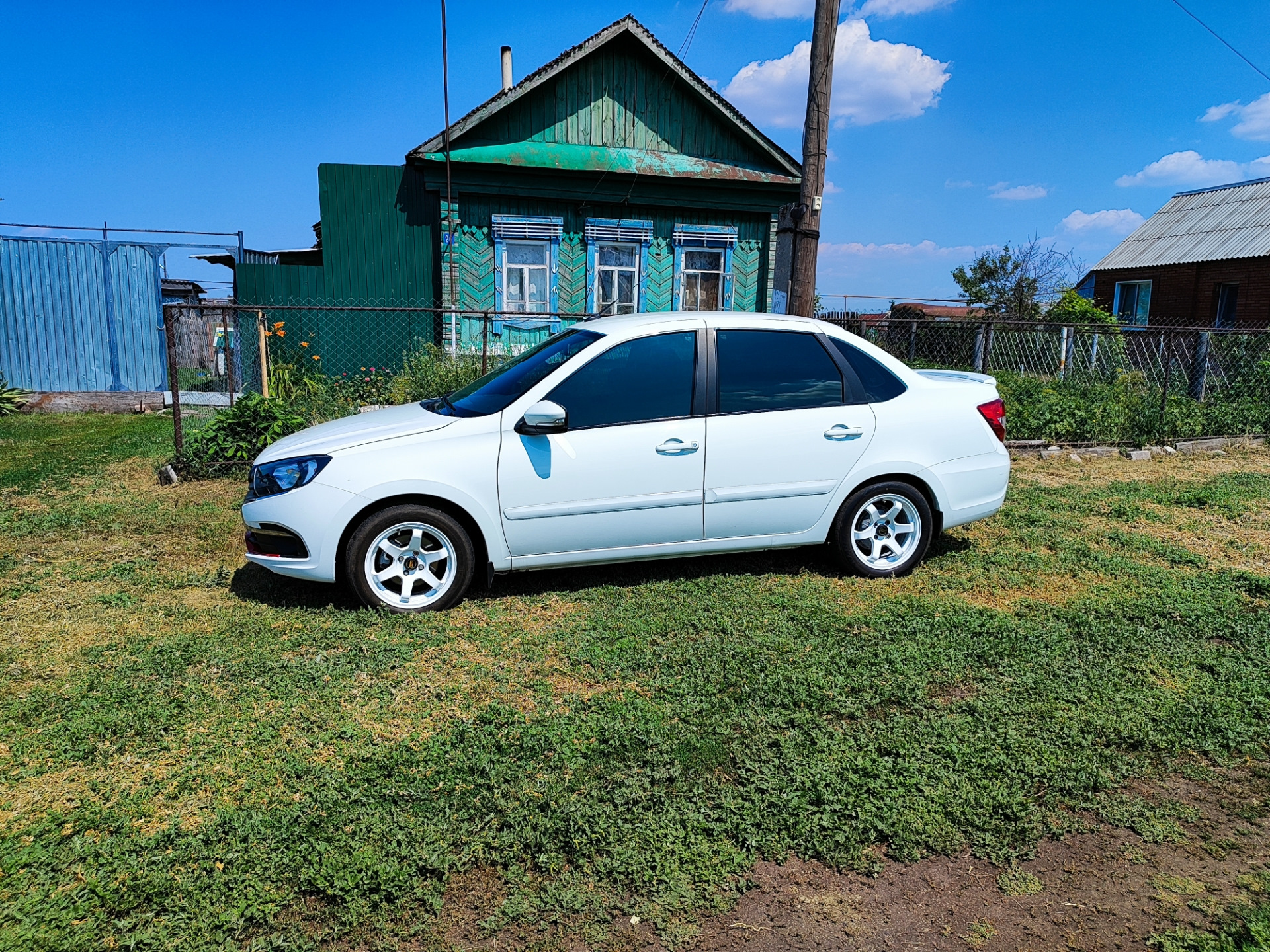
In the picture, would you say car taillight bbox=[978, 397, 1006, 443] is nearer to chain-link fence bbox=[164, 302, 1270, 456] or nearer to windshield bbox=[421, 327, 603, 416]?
windshield bbox=[421, 327, 603, 416]

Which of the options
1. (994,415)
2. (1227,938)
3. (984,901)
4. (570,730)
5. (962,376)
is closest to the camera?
(1227,938)

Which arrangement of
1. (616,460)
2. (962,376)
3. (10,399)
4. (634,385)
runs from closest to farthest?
(616,460) → (634,385) → (962,376) → (10,399)

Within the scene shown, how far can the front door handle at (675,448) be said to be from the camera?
15.8ft

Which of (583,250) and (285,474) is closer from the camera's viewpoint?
(285,474)

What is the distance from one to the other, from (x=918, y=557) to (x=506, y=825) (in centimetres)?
354

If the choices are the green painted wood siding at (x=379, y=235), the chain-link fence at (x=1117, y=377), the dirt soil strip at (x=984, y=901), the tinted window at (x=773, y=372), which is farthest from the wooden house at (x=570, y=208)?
the dirt soil strip at (x=984, y=901)

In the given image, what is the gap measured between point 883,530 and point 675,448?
159cm

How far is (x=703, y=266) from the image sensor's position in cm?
1491

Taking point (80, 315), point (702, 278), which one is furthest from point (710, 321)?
point (80, 315)

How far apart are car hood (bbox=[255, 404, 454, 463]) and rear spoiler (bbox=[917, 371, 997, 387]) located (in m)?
3.36

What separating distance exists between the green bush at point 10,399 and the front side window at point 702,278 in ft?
34.8

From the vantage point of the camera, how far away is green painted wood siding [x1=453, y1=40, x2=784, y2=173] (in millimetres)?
13773

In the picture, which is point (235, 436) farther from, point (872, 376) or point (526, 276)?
point (526, 276)

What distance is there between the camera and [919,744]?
3314 millimetres
